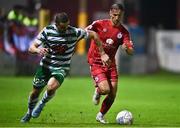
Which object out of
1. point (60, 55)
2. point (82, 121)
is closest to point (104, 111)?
point (82, 121)

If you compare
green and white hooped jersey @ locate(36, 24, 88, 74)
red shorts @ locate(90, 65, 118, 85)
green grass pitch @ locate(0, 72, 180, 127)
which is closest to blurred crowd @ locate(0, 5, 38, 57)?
green grass pitch @ locate(0, 72, 180, 127)

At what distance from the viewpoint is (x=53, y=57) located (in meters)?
16.8

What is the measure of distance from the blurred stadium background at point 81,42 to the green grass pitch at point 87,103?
6.03ft

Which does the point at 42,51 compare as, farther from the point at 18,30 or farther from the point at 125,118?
the point at 18,30

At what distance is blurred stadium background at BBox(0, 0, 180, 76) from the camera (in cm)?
3469

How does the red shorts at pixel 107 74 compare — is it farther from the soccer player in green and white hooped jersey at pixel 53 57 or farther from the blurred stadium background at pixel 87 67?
the blurred stadium background at pixel 87 67

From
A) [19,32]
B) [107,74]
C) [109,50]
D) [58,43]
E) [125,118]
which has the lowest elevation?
[19,32]

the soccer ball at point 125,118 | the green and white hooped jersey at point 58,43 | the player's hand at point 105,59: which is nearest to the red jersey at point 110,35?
the player's hand at point 105,59

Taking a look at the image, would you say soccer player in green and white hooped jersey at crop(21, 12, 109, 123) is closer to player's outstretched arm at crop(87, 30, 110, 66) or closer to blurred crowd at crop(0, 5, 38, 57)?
player's outstretched arm at crop(87, 30, 110, 66)

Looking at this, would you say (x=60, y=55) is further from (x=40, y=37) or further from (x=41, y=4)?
(x=41, y=4)

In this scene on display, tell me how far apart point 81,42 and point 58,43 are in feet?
77.0

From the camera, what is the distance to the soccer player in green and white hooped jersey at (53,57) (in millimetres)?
16641

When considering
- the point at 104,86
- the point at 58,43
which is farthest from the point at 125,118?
the point at 58,43

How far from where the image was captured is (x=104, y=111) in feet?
57.8
